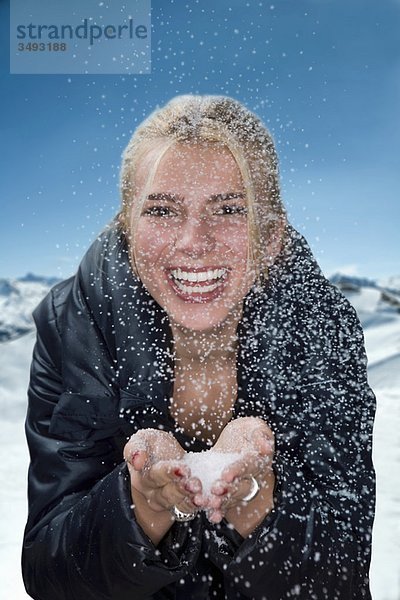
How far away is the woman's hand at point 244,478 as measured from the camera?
638 mm

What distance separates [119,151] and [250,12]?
0.32 meters

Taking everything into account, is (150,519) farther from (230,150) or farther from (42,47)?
(42,47)

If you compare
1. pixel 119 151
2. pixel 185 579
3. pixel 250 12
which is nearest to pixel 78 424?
pixel 185 579

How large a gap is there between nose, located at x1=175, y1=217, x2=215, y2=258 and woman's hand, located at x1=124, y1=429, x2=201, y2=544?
9.9 inches

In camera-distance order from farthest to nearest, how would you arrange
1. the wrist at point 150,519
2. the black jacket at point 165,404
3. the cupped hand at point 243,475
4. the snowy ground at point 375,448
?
the snowy ground at point 375,448 → the black jacket at point 165,404 → the wrist at point 150,519 → the cupped hand at point 243,475

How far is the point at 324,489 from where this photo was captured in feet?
2.79

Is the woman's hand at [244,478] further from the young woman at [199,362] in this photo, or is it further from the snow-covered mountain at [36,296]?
the snow-covered mountain at [36,296]

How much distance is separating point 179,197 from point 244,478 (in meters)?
0.38

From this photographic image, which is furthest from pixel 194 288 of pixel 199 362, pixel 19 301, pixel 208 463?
pixel 19 301

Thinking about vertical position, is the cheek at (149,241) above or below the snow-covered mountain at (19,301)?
above

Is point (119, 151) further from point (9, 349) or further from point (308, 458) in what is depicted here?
point (308, 458)

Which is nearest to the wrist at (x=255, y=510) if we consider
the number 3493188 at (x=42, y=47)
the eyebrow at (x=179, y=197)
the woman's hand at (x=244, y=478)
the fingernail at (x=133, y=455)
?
the woman's hand at (x=244, y=478)

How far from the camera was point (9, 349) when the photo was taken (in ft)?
3.74

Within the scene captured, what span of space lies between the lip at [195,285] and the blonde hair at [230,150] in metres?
0.05
